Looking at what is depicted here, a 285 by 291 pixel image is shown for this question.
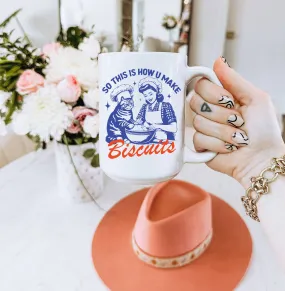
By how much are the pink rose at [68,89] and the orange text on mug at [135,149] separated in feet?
0.86

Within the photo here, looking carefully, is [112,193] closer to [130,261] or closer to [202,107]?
[130,261]

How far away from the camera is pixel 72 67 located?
2.35 ft

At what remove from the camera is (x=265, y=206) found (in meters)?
0.55

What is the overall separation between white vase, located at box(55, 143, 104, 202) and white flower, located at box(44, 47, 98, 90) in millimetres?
201

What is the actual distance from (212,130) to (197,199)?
0.21 meters

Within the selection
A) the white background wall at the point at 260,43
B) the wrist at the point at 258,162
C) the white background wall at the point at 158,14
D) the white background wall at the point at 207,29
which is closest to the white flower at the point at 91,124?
the wrist at the point at 258,162

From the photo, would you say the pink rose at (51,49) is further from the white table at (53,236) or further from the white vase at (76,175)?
the white table at (53,236)

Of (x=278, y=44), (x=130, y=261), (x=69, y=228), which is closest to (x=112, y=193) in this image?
(x=69, y=228)

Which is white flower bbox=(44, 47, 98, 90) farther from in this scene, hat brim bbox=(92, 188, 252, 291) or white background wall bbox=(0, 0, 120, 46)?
white background wall bbox=(0, 0, 120, 46)

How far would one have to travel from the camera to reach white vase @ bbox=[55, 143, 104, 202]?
33.1 inches

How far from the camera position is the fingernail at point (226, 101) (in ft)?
1.75

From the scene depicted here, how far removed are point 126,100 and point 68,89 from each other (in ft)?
0.91

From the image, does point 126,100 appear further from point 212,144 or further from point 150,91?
point 212,144

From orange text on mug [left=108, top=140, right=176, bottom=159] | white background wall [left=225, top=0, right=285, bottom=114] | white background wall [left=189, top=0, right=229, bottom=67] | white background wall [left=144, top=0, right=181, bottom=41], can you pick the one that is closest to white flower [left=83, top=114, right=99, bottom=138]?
orange text on mug [left=108, top=140, right=176, bottom=159]
